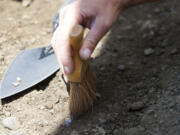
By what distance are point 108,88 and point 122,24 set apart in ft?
2.77

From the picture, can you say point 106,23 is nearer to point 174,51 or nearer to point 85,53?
point 85,53

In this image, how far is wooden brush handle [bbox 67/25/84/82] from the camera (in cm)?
152

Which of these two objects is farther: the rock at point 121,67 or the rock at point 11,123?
the rock at point 121,67

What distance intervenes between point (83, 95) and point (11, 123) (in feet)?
1.40

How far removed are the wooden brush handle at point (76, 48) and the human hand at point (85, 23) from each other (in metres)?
0.03

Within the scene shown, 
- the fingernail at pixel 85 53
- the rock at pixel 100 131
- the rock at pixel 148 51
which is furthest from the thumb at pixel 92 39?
the rock at pixel 148 51

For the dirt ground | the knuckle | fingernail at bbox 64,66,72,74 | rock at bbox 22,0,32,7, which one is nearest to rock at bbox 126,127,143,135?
the dirt ground

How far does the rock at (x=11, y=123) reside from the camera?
70.4 inches

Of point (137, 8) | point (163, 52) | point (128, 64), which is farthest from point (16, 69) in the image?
point (137, 8)

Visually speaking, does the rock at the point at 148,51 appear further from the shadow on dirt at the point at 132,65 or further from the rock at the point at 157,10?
the rock at the point at 157,10

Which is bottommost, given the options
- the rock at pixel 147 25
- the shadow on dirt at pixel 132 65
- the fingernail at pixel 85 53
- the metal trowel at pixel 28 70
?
the shadow on dirt at pixel 132 65

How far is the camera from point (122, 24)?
8.89 ft

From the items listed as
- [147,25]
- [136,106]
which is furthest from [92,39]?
[147,25]

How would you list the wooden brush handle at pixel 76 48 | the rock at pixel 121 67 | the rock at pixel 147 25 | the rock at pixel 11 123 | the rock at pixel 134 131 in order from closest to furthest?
the wooden brush handle at pixel 76 48 < the rock at pixel 134 131 < the rock at pixel 11 123 < the rock at pixel 121 67 < the rock at pixel 147 25
